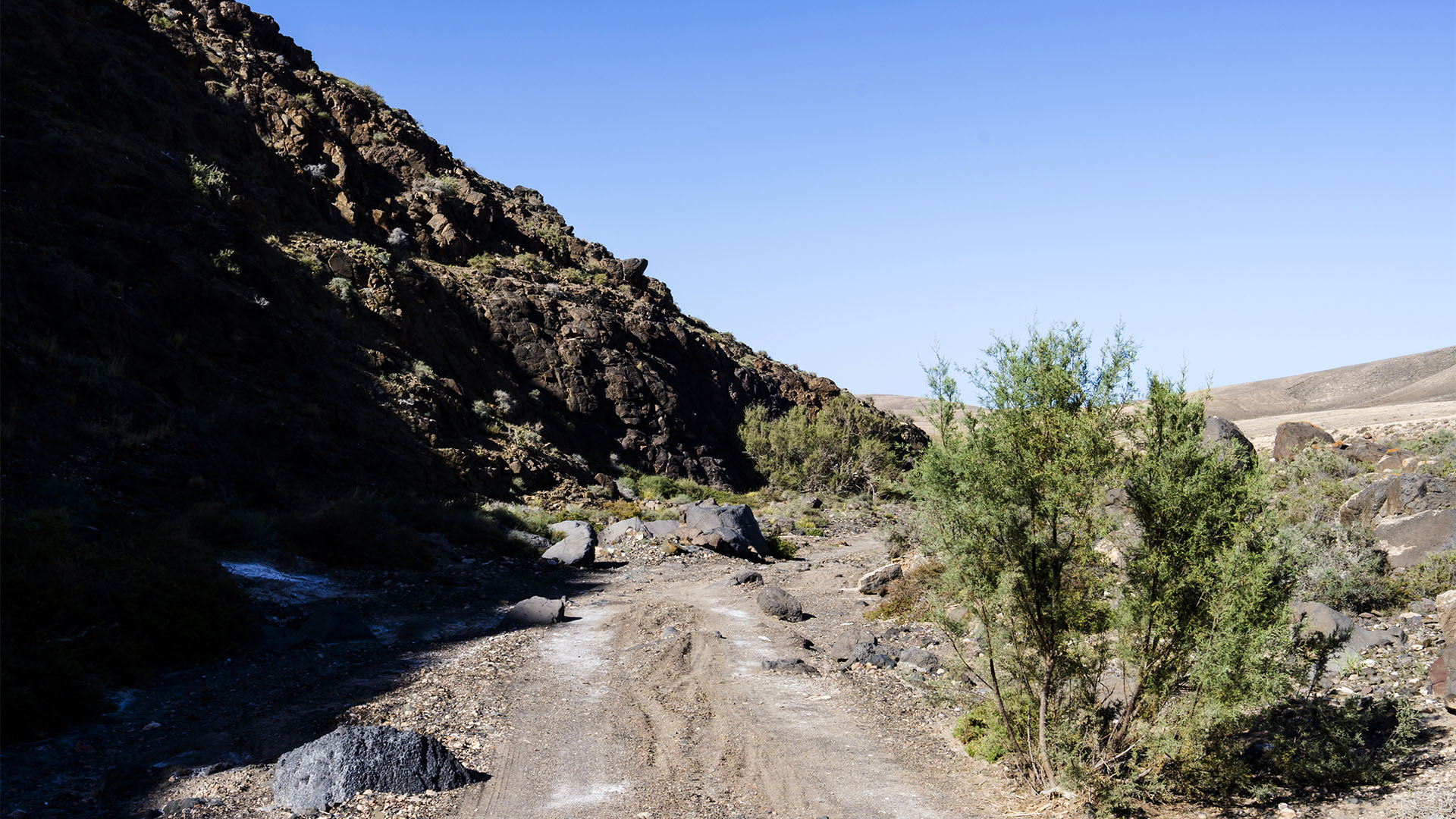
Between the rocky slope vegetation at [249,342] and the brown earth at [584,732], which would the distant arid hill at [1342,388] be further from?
the brown earth at [584,732]

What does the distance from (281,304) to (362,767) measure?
23.1 m

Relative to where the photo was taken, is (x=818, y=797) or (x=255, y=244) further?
(x=255, y=244)

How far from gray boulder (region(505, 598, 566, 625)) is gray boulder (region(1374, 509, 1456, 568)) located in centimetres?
1314

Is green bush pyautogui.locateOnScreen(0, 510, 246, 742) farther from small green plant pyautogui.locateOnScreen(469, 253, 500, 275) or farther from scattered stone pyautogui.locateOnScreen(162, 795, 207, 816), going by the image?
small green plant pyautogui.locateOnScreen(469, 253, 500, 275)

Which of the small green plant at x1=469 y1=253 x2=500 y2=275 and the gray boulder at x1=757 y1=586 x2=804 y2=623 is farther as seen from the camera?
the small green plant at x1=469 y1=253 x2=500 y2=275

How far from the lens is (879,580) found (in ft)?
59.2

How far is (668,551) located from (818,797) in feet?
52.1

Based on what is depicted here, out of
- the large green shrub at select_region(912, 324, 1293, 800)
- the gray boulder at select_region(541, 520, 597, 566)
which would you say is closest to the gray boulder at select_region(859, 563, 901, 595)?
the gray boulder at select_region(541, 520, 597, 566)

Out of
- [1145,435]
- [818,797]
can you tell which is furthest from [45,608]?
[1145,435]

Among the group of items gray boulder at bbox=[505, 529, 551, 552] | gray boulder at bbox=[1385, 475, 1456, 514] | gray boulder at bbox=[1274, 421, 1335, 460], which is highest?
gray boulder at bbox=[505, 529, 551, 552]

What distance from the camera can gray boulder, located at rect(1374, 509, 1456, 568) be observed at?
1333 cm

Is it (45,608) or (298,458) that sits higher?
(298,458)

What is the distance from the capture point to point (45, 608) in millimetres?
9180

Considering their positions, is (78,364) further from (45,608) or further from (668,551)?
(668,551)
